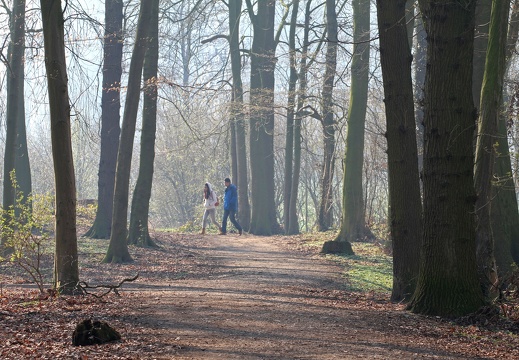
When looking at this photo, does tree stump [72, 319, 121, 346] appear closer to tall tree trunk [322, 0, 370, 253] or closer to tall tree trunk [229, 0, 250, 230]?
tall tree trunk [322, 0, 370, 253]

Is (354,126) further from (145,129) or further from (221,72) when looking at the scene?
(221,72)

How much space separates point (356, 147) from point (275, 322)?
13.7m

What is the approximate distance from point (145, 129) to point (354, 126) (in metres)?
6.35

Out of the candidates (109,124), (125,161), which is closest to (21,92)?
(109,124)

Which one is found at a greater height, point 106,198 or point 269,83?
point 269,83

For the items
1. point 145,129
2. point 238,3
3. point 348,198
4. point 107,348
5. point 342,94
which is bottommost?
point 107,348

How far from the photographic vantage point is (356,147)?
70.3 feet

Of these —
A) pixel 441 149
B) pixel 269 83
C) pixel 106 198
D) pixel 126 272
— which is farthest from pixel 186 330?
pixel 269 83

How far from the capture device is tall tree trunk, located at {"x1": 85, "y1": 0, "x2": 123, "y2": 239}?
73.8 ft

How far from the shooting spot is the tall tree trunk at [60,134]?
970 centimetres

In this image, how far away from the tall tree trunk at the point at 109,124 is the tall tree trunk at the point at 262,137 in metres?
8.06

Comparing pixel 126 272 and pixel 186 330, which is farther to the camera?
pixel 126 272

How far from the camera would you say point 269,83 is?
30906 millimetres

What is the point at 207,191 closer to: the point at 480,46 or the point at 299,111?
the point at 299,111
